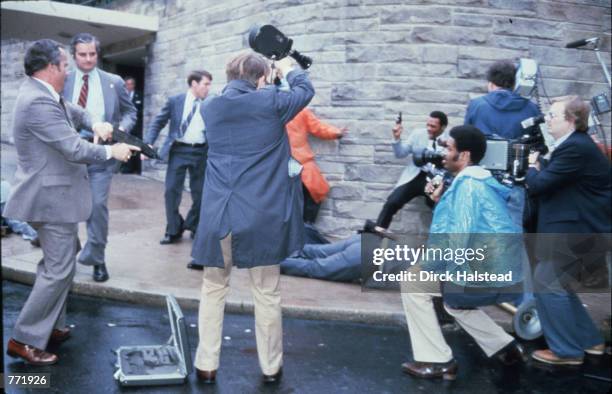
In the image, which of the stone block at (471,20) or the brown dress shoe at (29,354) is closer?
the brown dress shoe at (29,354)

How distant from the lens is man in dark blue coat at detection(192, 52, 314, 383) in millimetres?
3605

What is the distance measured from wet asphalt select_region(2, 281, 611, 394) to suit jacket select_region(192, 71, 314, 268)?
823mm

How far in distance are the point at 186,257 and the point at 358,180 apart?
82.5 inches

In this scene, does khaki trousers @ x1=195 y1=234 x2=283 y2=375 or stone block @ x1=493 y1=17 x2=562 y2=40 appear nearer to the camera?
khaki trousers @ x1=195 y1=234 x2=283 y2=375

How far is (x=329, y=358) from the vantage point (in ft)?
14.2

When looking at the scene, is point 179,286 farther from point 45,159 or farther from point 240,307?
point 45,159

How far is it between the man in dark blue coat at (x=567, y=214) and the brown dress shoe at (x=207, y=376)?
222 centimetres

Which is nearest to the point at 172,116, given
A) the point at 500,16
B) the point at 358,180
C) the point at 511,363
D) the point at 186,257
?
the point at 186,257

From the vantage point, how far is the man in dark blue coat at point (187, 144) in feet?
22.6

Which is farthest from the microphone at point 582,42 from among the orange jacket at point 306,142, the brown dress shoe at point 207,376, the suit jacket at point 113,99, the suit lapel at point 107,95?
the suit lapel at point 107,95

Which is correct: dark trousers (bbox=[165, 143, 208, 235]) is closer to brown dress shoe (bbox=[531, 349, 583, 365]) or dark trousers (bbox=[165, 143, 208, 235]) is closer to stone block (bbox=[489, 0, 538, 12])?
stone block (bbox=[489, 0, 538, 12])

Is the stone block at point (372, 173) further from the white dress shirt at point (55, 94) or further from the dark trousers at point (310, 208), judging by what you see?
the white dress shirt at point (55, 94)

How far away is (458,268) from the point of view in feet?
11.3

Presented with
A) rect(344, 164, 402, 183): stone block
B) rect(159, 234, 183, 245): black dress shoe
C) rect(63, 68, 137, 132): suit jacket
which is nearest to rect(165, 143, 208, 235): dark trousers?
rect(159, 234, 183, 245): black dress shoe
